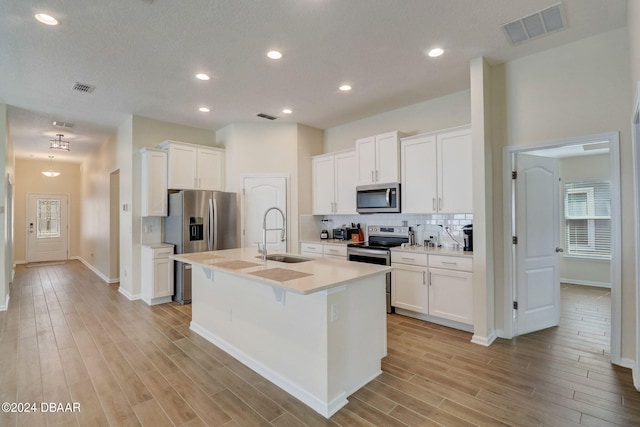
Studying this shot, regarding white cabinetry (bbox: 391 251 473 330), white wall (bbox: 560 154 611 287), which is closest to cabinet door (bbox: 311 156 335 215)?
white cabinetry (bbox: 391 251 473 330)

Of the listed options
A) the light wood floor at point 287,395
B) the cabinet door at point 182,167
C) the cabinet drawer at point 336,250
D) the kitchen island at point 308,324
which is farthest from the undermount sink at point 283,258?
the cabinet door at point 182,167

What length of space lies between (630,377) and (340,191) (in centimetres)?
386

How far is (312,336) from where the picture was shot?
222 cm

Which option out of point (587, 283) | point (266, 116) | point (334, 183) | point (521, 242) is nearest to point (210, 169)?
point (266, 116)

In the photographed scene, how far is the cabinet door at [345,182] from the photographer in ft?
16.4

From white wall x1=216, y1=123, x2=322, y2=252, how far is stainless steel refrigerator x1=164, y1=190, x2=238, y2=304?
0.59 meters

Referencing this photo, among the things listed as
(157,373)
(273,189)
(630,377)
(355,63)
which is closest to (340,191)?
(273,189)

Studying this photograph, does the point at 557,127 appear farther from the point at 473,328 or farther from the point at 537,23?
the point at 473,328

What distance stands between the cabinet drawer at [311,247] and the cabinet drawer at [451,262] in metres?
1.89

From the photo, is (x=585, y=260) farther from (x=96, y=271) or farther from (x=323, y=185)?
(x=96, y=271)

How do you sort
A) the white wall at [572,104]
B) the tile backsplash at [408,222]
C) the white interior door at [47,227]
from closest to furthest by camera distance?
the white wall at [572,104]
the tile backsplash at [408,222]
the white interior door at [47,227]

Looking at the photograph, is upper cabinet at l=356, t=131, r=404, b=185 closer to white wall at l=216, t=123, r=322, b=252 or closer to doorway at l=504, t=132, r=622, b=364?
white wall at l=216, t=123, r=322, b=252

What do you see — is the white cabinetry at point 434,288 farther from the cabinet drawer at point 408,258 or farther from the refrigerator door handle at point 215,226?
the refrigerator door handle at point 215,226

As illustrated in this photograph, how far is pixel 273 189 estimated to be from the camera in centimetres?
547
